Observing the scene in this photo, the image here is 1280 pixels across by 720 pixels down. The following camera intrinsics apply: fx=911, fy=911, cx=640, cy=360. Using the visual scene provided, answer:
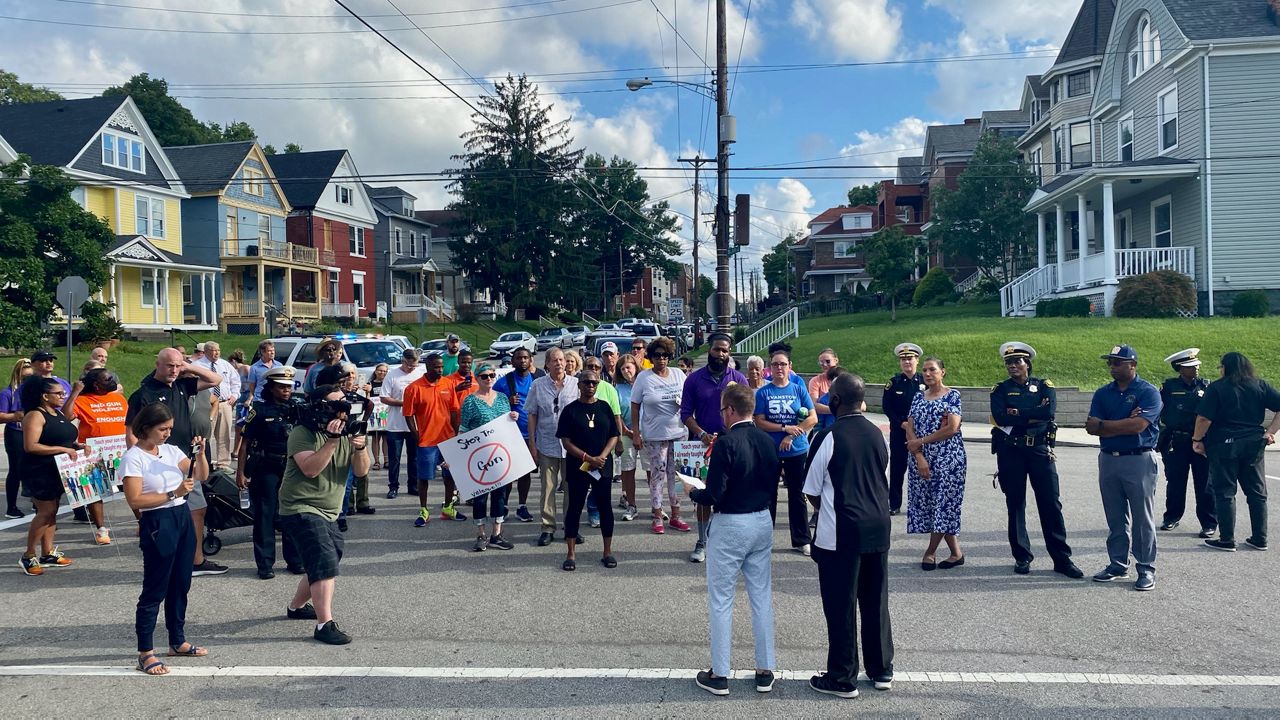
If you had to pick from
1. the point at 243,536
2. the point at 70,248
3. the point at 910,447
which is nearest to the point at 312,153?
the point at 70,248

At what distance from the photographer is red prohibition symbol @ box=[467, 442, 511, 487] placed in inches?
336

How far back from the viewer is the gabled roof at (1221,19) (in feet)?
84.9

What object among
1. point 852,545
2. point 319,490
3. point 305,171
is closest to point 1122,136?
point 852,545

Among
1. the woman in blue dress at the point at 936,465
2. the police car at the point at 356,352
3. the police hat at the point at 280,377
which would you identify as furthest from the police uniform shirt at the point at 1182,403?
the police car at the point at 356,352

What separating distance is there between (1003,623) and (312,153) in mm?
56571

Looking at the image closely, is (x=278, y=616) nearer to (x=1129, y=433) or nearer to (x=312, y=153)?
(x=1129, y=433)

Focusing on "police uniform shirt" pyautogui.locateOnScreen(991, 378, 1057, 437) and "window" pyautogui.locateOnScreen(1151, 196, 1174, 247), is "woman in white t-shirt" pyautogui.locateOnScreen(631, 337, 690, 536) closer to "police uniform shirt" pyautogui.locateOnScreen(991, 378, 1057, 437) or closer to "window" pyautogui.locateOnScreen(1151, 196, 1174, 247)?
"police uniform shirt" pyautogui.locateOnScreen(991, 378, 1057, 437)

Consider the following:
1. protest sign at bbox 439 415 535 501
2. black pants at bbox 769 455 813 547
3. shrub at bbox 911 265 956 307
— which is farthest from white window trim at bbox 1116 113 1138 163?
protest sign at bbox 439 415 535 501

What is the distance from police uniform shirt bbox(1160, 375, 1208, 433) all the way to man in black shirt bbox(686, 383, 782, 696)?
5735 mm

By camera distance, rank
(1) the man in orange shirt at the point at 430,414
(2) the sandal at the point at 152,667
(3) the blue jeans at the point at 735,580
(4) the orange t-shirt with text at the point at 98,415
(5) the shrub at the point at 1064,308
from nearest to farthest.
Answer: (3) the blue jeans at the point at 735,580 → (2) the sandal at the point at 152,667 → (4) the orange t-shirt with text at the point at 98,415 → (1) the man in orange shirt at the point at 430,414 → (5) the shrub at the point at 1064,308

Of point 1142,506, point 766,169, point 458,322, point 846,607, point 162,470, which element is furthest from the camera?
point 458,322

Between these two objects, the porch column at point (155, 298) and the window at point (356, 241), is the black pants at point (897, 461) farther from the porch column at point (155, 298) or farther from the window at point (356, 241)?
the window at point (356, 241)

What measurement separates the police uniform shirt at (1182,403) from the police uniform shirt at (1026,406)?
84.4 inches

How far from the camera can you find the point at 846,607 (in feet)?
16.8
